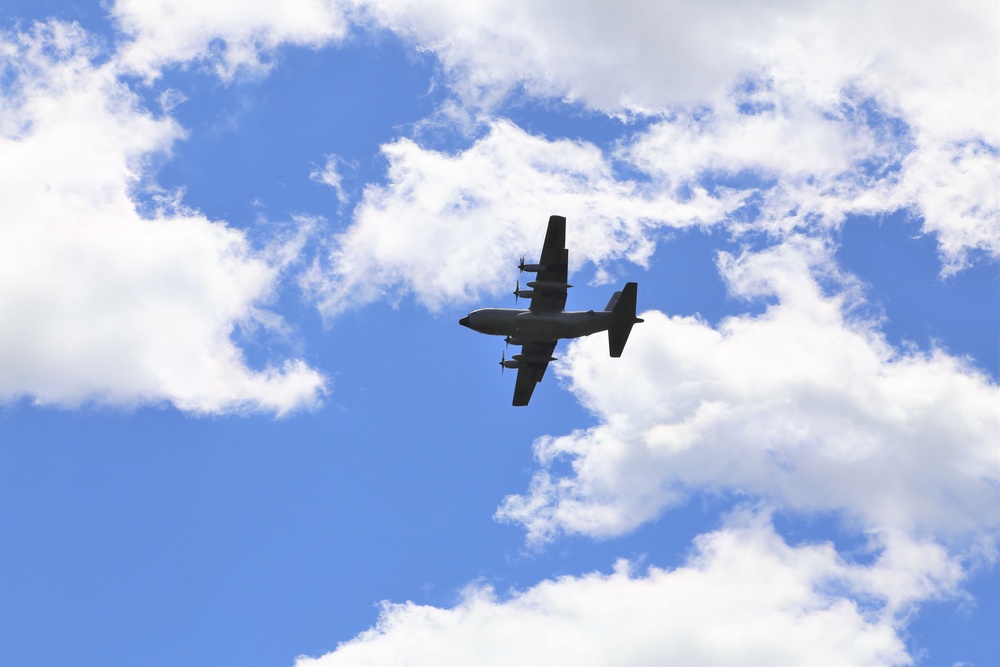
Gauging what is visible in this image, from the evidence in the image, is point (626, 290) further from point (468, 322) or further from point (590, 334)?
point (468, 322)

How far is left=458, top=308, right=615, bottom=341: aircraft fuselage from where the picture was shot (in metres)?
97.7

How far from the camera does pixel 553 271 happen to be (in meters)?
97.0

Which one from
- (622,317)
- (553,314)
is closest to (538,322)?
(553,314)

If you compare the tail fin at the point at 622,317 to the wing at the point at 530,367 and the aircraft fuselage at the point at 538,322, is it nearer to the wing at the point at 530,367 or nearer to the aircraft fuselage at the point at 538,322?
the aircraft fuselage at the point at 538,322

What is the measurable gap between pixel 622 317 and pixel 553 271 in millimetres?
6347

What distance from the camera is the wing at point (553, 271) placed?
3775 inches

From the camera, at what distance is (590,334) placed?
99375mm

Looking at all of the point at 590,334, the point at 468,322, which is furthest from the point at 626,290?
the point at 468,322

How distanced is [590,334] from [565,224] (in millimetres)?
9013

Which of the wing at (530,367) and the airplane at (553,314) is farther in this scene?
the wing at (530,367)

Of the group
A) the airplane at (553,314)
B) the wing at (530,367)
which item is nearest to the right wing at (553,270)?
the airplane at (553,314)

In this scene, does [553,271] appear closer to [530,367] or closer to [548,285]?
[548,285]

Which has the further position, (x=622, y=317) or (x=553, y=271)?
(x=622, y=317)

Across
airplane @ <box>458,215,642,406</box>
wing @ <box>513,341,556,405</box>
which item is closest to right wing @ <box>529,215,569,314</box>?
airplane @ <box>458,215,642,406</box>
